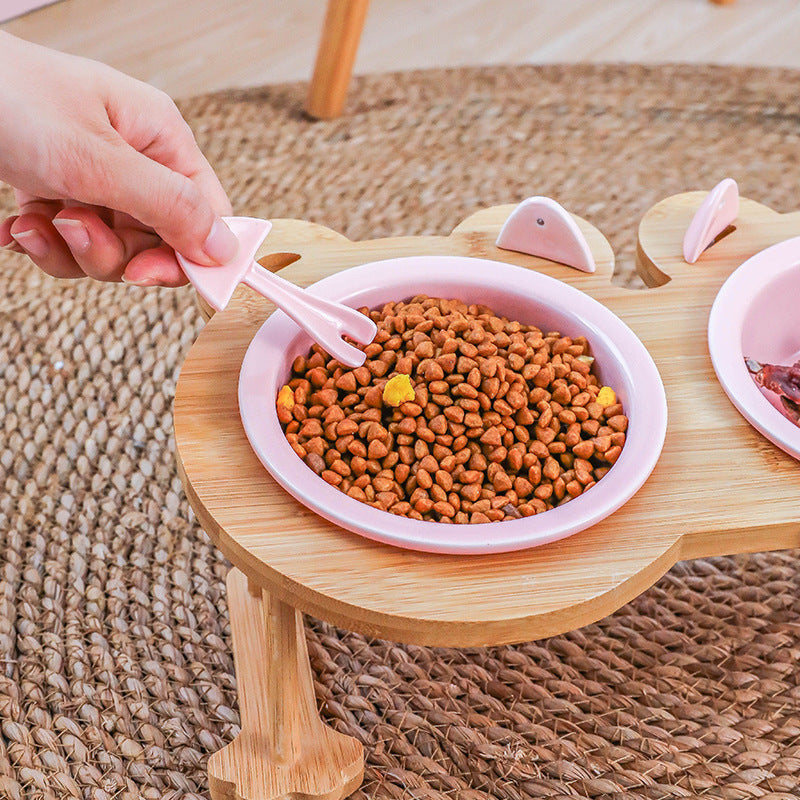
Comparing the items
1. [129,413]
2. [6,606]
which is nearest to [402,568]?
[6,606]

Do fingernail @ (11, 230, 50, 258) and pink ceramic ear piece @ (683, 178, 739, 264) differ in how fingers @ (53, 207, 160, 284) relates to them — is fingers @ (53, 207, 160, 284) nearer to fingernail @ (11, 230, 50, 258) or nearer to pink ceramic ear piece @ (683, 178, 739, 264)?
fingernail @ (11, 230, 50, 258)

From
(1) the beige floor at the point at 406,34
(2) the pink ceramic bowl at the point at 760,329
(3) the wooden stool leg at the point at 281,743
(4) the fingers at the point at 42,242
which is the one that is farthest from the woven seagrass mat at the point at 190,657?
(1) the beige floor at the point at 406,34

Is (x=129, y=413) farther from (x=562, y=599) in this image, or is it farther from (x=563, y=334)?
(x=562, y=599)

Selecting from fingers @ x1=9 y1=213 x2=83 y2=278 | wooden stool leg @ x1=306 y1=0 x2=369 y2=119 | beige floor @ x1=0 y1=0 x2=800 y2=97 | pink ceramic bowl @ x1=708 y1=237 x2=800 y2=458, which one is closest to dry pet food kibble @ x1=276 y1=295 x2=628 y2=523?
pink ceramic bowl @ x1=708 y1=237 x2=800 y2=458

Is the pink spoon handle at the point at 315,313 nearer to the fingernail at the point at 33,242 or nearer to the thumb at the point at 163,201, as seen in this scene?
the thumb at the point at 163,201

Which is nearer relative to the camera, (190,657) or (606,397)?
(606,397)

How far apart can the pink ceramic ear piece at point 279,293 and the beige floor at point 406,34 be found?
135 cm

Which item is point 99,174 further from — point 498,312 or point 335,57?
point 335,57

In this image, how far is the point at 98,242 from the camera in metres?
0.83

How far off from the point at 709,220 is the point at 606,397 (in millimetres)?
258

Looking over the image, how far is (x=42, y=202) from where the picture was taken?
87 centimetres

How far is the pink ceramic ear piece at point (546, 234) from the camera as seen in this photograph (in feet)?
3.13

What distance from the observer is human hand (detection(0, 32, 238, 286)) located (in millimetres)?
711

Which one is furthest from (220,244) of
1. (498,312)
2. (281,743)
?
(281,743)
